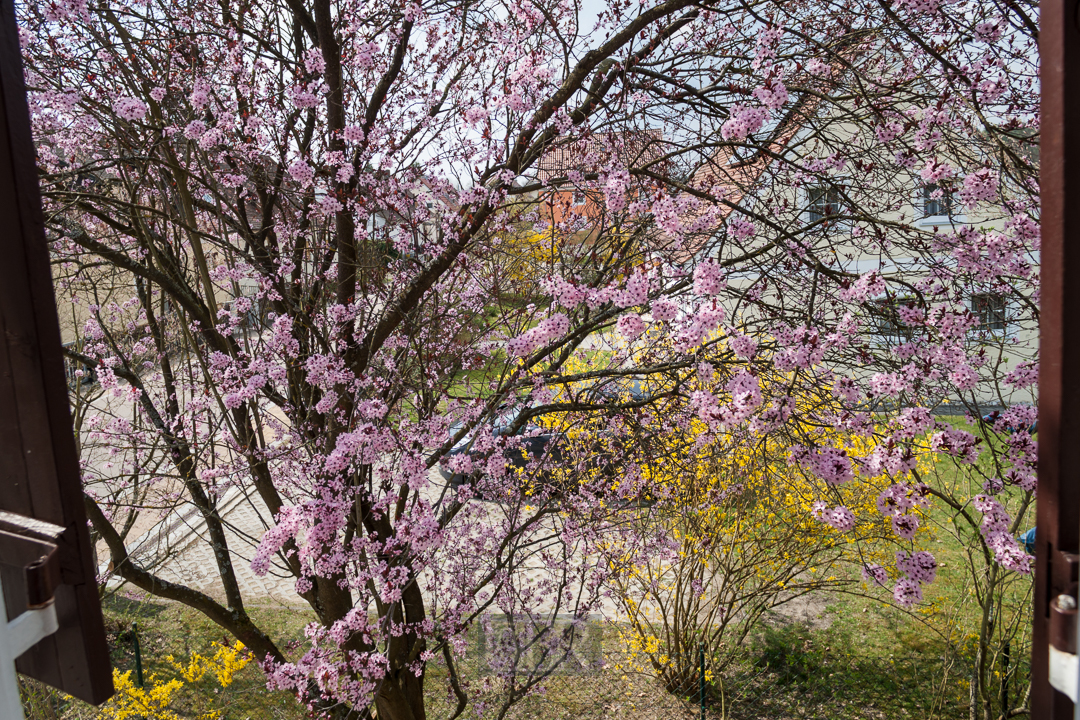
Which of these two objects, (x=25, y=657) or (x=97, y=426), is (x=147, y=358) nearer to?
(x=97, y=426)

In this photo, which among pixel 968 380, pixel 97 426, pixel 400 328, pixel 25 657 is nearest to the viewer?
pixel 25 657

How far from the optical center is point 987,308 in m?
3.23

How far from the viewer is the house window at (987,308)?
299 centimetres

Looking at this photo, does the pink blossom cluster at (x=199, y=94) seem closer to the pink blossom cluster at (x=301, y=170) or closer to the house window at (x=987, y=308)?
the pink blossom cluster at (x=301, y=170)

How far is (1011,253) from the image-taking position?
8.65ft

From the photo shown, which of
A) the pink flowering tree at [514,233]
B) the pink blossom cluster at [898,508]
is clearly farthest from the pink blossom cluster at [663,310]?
the pink blossom cluster at [898,508]

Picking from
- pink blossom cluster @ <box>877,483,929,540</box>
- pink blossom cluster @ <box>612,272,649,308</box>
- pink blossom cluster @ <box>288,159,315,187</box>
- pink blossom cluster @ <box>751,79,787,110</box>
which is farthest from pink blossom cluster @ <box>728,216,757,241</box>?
pink blossom cluster @ <box>288,159,315,187</box>

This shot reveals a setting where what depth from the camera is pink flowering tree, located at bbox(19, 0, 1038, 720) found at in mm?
2742

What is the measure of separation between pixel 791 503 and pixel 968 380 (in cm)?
335

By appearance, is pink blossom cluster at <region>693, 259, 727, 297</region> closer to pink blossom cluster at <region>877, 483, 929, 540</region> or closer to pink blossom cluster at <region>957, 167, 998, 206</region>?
pink blossom cluster at <region>877, 483, 929, 540</region>

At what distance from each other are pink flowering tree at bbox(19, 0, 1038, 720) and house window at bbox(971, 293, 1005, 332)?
3 centimetres

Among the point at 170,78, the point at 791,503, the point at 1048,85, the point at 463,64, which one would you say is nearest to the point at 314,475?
the point at 170,78

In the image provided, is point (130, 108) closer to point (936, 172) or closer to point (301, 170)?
point (301, 170)

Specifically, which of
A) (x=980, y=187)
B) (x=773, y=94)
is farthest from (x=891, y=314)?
(x=773, y=94)
